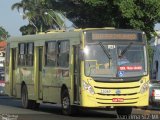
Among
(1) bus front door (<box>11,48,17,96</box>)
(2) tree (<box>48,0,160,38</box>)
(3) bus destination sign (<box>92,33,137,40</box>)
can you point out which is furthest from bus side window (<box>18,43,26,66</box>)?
(2) tree (<box>48,0,160,38</box>)

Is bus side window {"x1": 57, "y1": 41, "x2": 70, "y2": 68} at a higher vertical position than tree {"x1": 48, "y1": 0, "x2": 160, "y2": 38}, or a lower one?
lower

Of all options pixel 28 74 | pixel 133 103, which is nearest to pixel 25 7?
pixel 28 74

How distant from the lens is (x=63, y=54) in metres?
23.9

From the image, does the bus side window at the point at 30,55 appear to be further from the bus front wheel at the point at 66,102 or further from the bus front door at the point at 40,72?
the bus front wheel at the point at 66,102

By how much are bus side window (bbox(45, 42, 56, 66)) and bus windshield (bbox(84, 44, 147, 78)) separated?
9.32 ft

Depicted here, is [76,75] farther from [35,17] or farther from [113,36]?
[35,17]

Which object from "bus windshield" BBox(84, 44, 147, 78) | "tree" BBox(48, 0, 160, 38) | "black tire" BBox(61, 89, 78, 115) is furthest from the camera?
"tree" BBox(48, 0, 160, 38)

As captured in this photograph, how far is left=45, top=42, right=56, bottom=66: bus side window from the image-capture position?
24.8 m

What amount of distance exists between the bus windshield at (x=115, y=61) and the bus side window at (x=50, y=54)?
9.32 feet

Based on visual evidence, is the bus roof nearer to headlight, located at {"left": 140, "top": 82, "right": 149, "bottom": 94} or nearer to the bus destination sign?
the bus destination sign

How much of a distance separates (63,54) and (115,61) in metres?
2.43

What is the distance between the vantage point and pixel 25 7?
92562 mm

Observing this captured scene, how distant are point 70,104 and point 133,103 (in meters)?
2.21

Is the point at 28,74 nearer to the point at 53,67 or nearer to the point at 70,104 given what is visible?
the point at 53,67
